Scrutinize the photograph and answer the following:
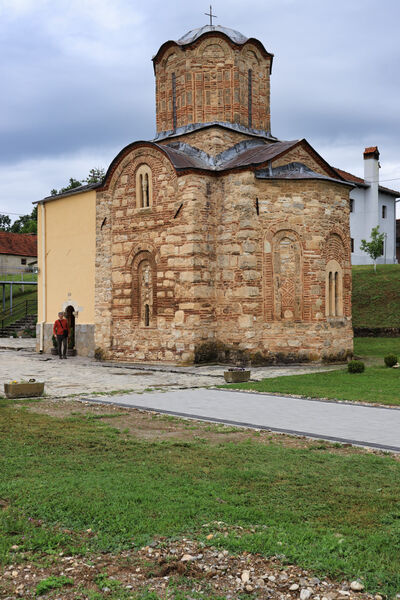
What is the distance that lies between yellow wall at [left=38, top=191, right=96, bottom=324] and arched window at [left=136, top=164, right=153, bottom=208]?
248cm

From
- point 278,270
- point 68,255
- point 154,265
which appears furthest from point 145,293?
point 68,255

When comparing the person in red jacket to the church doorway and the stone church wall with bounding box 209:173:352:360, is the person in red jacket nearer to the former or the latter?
the church doorway

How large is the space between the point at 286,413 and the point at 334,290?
31.2 feet

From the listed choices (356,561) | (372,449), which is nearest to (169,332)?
(372,449)

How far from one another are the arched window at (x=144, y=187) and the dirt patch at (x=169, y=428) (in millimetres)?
10111

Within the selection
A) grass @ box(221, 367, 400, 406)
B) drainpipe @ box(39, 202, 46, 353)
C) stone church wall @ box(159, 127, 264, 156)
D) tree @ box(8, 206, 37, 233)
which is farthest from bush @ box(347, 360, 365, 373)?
tree @ box(8, 206, 37, 233)

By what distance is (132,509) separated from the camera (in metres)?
4.52

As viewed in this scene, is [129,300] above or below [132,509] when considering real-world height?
above

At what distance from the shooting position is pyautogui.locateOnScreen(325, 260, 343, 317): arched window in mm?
17581

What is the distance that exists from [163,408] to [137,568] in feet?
19.3

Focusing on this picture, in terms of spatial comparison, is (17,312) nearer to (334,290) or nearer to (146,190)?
(146,190)

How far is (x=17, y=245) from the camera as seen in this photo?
4903cm

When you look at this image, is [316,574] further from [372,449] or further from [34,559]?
[372,449]

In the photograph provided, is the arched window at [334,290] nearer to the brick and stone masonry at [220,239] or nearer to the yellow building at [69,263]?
the brick and stone masonry at [220,239]
